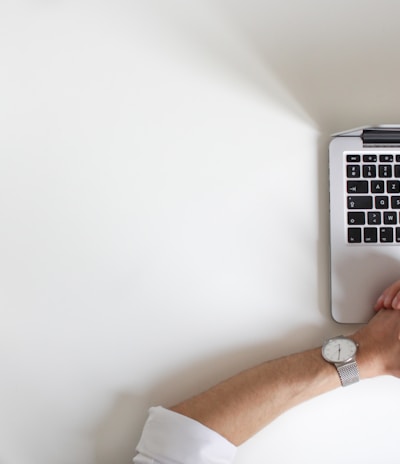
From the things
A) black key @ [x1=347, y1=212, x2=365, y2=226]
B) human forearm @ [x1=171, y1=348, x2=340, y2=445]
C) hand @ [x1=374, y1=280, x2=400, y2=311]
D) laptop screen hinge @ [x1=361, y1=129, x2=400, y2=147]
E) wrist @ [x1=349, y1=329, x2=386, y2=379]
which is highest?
laptop screen hinge @ [x1=361, y1=129, x2=400, y2=147]

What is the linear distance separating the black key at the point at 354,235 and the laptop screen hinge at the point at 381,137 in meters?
0.14

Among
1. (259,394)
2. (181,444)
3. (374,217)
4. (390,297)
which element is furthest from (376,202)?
(181,444)

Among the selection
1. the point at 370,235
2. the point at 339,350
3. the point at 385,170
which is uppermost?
the point at 385,170

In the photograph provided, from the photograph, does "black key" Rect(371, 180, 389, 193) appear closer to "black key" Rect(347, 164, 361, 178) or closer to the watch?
"black key" Rect(347, 164, 361, 178)

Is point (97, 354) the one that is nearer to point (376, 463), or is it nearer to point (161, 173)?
point (161, 173)

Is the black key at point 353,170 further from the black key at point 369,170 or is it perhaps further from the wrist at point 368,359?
the wrist at point 368,359

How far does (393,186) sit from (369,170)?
0.15 feet

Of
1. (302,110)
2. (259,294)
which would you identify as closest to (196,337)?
(259,294)

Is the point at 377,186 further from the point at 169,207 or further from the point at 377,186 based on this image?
the point at 169,207

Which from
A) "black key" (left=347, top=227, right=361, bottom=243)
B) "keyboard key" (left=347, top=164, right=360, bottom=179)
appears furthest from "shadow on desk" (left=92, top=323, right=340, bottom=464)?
"keyboard key" (left=347, top=164, right=360, bottom=179)

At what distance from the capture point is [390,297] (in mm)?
913

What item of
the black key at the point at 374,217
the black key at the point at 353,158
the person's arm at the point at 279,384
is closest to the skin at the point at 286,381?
the person's arm at the point at 279,384

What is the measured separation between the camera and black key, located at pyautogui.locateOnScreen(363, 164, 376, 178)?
0.94m

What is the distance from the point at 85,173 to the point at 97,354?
1.00 feet
